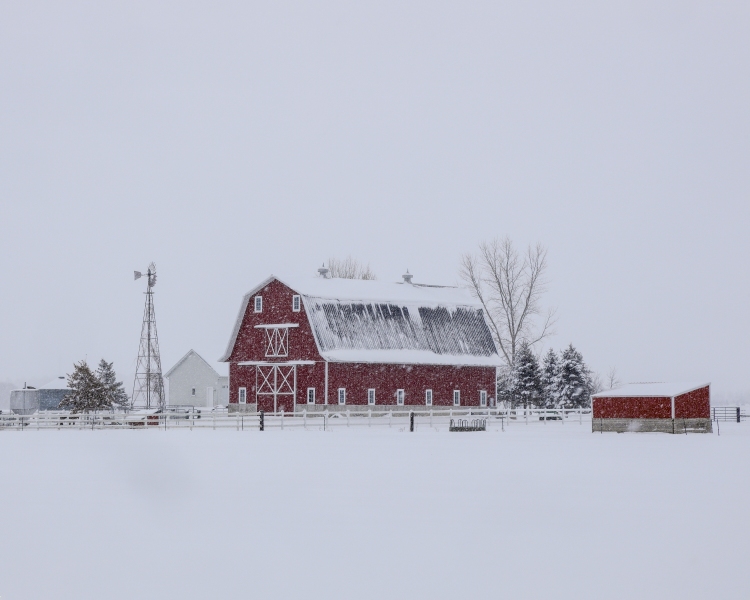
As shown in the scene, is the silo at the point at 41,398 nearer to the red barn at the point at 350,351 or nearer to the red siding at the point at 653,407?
the red barn at the point at 350,351

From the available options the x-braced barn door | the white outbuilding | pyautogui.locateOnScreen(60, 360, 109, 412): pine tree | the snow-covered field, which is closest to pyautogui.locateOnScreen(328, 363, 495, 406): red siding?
the x-braced barn door

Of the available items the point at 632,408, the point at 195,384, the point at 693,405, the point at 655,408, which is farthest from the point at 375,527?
the point at 195,384

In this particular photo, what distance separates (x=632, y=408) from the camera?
4359cm

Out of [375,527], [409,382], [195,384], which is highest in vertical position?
[195,384]

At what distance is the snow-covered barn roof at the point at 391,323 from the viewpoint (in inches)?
2206

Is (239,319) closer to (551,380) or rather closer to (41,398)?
(551,380)

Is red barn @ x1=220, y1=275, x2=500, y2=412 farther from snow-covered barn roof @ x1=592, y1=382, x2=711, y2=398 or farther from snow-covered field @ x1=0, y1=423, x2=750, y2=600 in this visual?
snow-covered field @ x1=0, y1=423, x2=750, y2=600


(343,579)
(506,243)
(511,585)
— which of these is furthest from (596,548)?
(506,243)

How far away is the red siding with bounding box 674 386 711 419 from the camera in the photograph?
42.8 metres

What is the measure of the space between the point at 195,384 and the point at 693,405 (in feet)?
155

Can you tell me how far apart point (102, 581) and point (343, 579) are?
257 cm

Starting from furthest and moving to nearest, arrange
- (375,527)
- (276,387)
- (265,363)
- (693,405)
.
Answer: (265,363) < (276,387) < (693,405) < (375,527)

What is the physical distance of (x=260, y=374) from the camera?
57.9 m

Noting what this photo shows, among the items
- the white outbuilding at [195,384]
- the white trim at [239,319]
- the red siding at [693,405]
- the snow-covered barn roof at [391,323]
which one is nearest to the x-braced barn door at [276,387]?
the white trim at [239,319]
